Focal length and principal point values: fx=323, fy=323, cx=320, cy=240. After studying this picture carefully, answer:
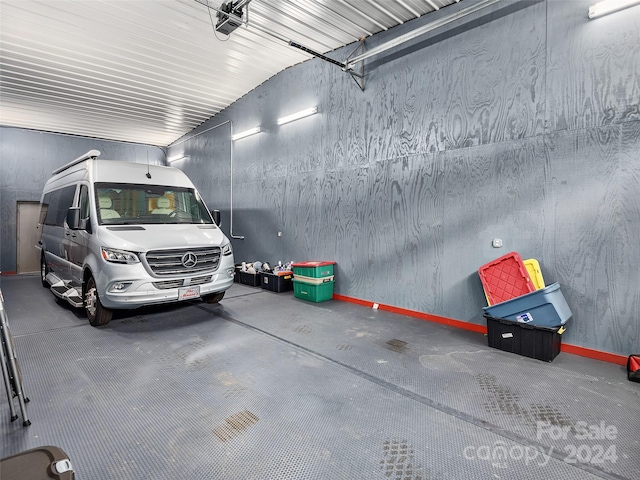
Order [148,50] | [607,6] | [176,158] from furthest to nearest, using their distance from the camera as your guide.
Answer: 1. [176,158]
2. [148,50]
3. [607,6]

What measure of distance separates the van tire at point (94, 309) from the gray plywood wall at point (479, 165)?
3.53 metres

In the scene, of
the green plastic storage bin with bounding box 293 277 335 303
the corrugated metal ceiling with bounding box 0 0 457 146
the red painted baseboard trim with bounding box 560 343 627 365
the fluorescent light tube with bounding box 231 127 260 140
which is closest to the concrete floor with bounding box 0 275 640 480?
the red painted baseboard trim with bounding box 560 343 627 365

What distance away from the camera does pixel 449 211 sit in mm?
4520

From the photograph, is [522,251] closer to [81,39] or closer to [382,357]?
[382,357]

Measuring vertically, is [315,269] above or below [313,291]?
above

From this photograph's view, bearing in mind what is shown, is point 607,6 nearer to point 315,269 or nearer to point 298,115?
point 298,115

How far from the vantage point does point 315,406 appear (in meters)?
2.53

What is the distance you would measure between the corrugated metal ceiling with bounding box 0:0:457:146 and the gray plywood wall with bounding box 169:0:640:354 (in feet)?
2.05

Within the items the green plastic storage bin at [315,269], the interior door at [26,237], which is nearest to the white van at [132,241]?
the green plastic storage bin at [315,269]

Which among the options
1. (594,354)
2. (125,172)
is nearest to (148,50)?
(125,172)

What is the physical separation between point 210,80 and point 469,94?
18.8 ft

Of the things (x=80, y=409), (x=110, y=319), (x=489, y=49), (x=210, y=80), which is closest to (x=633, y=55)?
(x=489, y=49)

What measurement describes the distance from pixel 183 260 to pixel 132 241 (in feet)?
2.09

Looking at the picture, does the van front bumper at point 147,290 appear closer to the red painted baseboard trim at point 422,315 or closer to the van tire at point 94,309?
the van tire at point 94,309
